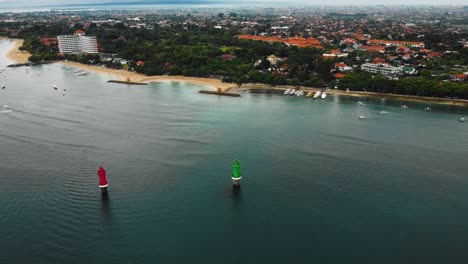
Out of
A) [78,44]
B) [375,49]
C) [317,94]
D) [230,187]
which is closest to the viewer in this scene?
[230,187]

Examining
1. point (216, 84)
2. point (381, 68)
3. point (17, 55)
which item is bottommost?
point (216, 84)

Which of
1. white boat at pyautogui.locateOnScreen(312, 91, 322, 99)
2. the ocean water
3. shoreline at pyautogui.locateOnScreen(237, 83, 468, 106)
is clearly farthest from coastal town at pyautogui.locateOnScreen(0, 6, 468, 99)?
the ocean water

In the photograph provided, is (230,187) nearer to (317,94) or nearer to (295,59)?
(317,94)

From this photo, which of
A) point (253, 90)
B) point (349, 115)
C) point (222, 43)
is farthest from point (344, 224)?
point (222, 43)

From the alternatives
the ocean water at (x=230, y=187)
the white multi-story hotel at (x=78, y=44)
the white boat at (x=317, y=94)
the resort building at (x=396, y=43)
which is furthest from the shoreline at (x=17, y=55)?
the resort building at (x=396, y=43)

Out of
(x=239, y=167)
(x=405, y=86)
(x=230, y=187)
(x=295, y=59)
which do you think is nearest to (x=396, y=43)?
(x=295, y=59)

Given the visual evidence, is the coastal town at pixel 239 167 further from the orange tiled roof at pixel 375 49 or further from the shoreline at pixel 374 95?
the orange tiled roof at pixel 375 49

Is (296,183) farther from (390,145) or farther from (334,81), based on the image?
(334,81)
